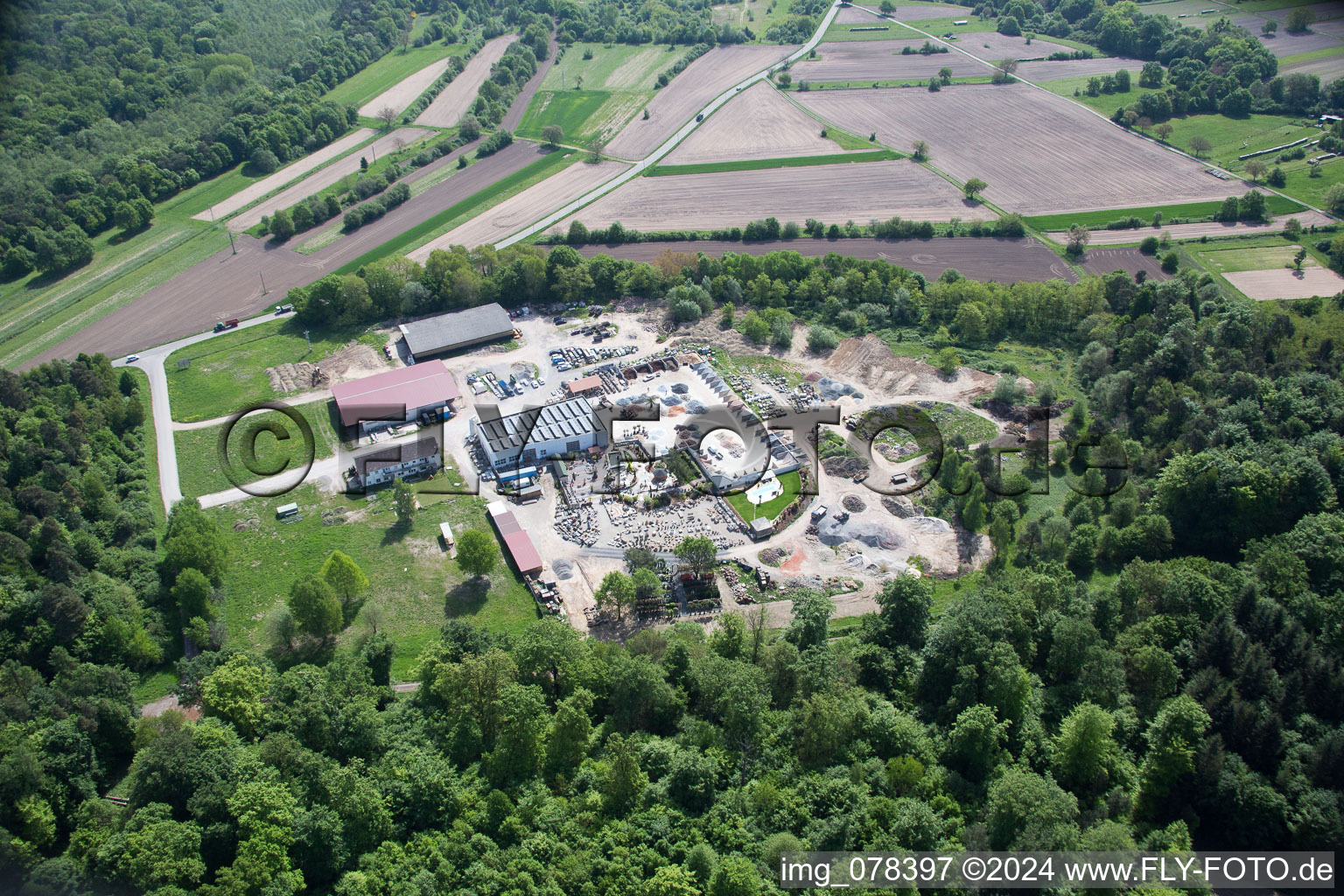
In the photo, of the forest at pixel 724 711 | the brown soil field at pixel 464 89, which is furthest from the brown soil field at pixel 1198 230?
the brown soil field at pixel 464 89

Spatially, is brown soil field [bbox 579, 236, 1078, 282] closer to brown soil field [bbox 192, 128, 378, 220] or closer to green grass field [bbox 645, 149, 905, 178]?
green grass field [bbox 645, 149, 905, 178]

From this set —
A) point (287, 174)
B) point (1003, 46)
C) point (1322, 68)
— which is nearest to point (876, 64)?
point (1003, 46)

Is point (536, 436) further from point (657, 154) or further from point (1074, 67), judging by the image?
point (1074, 67)

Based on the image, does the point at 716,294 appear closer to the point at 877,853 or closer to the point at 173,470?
the point at 173,470

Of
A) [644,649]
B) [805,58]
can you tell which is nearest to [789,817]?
[644,649]

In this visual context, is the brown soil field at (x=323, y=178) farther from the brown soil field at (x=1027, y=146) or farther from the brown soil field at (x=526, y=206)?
the brown soil field at (x=1027, y=146)
